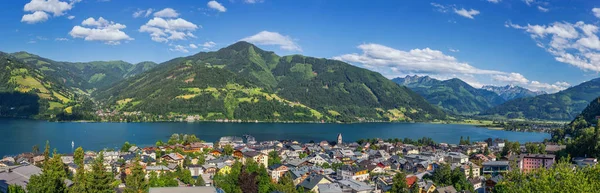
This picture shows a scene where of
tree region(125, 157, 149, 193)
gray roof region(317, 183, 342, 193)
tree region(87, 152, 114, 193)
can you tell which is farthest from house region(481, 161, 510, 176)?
tree region(87, 152, 114, 193)

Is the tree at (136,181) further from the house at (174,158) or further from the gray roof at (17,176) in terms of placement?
the house at (174,158)

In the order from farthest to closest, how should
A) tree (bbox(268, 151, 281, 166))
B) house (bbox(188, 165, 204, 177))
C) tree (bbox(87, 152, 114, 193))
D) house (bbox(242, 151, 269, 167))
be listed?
house (bbox(242, 151, 269, 167))
tree (bbox(268, 151, 281, 166))
house (bbox(188, 165, 204, 177))
tree (bbox(87, 152, 114, 193))

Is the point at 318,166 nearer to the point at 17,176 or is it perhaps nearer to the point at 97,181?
the point at 17,176

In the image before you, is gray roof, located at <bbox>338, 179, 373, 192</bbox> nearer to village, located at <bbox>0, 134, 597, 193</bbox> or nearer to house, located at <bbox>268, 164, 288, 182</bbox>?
village, located at <bbox>0, 134, 597, 193</bbox>

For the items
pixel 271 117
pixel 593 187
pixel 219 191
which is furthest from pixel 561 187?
pixel 271 117

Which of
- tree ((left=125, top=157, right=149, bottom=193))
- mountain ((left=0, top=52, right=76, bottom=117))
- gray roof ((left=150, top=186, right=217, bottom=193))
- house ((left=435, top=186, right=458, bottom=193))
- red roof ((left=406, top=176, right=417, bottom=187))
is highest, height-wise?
mountain ((left=0, top=52, right=76, bottom=117))

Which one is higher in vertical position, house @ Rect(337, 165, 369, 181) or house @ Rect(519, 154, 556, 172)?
house @ Rect(519, 154, 556, 172)

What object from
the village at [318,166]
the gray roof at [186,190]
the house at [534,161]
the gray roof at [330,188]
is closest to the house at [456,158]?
the village at [318,166]

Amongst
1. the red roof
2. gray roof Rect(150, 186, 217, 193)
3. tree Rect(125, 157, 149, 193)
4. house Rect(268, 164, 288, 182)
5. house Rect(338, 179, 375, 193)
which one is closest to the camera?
tree Rect(125, 157, 149, 193)
